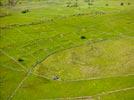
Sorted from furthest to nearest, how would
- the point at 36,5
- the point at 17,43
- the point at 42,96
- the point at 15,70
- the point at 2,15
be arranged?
the point at 36,5, the point at 2,15, the point at 17,43, the point at 15,70, the point at 42,96

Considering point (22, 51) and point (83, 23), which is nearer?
point (22, 51)

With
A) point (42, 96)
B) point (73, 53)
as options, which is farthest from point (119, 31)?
point (42, 96)

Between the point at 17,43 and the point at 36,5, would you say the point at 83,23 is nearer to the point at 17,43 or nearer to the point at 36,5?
the point at 17,43

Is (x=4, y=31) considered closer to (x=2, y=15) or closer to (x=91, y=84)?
(x=2, y=15)

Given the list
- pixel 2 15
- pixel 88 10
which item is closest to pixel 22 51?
pixel 2 15

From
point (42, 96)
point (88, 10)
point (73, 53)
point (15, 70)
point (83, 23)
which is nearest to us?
point (42, 96)

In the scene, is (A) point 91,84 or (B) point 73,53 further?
(B) point 73,53
